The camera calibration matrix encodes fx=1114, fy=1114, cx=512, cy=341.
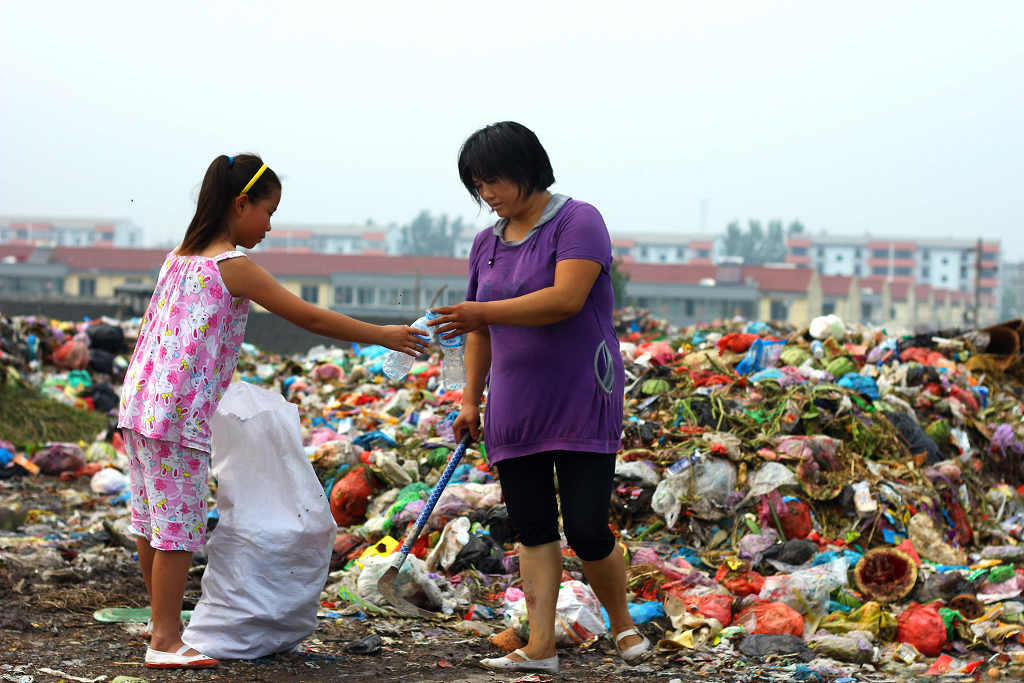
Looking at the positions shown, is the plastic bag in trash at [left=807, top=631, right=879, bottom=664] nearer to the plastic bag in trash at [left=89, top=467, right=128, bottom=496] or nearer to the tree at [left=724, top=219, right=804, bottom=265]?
the plastic bag in trash at [left=89, top=467, right=128, bottom=496]

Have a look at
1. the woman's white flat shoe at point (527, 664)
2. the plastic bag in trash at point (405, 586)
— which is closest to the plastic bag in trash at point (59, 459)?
the plastic bag in trash at point (405, 586)

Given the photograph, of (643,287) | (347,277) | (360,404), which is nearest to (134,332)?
(360,404)

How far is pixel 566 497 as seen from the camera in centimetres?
314

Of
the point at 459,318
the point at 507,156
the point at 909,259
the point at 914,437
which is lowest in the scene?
the point at 914,437

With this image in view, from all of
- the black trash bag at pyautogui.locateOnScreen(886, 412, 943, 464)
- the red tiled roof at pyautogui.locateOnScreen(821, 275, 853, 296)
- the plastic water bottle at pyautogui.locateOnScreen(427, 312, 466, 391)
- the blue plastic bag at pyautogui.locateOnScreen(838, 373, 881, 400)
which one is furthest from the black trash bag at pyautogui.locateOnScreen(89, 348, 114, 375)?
the red tiled roof at pyautogui.locateOnScreen(821, 275, 853, 296)

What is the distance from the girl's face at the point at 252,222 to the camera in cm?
321

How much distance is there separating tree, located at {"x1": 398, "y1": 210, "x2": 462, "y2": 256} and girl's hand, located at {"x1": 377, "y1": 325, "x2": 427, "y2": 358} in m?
88.2

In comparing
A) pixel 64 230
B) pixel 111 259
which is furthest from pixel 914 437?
pixel 64 230

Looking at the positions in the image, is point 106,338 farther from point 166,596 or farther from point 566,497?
point 566,497

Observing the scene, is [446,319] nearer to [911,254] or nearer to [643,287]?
[643,287]

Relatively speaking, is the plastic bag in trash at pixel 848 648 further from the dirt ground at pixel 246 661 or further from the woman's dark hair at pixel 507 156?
the woman's dark hair at pixel 507 156

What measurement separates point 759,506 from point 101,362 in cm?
969

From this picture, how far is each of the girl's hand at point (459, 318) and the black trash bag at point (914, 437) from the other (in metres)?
3.82

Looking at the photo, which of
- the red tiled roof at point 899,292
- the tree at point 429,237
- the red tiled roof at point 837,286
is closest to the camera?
the red tiled roof at point 837,286
